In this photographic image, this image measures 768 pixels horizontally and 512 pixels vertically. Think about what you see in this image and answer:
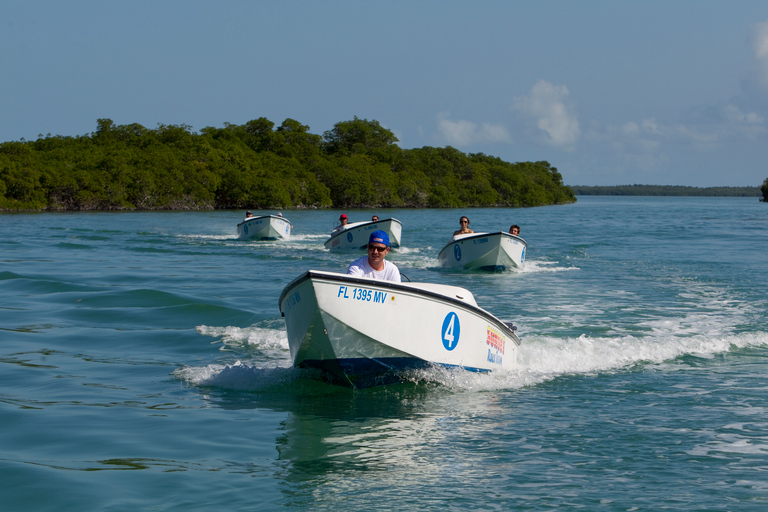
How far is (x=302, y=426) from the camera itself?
683cm

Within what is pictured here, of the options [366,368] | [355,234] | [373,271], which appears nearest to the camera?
[366,368]

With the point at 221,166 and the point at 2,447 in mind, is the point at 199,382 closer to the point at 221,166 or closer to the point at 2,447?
the point at 2,447

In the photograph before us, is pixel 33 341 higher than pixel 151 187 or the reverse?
the reverse

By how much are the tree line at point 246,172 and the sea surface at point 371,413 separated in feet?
206

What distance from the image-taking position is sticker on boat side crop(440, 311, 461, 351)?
803 centimetres

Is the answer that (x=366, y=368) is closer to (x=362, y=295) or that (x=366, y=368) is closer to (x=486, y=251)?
(x=362, y=295)

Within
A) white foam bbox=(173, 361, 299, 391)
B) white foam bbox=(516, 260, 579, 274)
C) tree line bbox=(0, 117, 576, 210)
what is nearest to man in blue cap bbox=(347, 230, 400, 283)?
white foam bbox=(173, 361, 299, 391)

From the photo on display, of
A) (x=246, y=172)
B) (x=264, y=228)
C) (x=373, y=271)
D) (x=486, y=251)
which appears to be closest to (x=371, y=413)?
(x=373, y=271)

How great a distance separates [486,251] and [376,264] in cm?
1265

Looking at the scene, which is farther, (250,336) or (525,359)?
(250,336)

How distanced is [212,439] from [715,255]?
23.0 m

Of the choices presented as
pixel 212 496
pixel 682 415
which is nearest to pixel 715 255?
pixel 682 415

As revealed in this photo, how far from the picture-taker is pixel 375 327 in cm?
760

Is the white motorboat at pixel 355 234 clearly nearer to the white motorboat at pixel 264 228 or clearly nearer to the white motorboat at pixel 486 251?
the white motorboat at pixel 264 228
